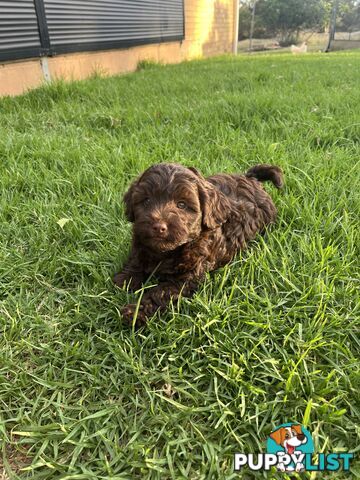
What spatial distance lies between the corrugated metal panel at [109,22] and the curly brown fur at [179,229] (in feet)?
20.6

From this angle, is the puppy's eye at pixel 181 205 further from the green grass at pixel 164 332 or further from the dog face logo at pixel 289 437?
the dog face logo at pixel 289 437

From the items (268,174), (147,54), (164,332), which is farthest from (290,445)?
(147,54)

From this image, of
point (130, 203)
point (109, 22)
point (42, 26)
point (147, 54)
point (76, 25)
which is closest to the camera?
point (130, 203)

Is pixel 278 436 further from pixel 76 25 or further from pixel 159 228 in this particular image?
pixel 76 25

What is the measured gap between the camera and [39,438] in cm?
171

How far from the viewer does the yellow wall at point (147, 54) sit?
22.1 ft

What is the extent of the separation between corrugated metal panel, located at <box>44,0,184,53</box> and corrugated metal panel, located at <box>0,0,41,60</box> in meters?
0.44

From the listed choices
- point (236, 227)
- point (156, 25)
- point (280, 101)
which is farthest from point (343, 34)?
point (236, 227)

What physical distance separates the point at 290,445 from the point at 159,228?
1.12m

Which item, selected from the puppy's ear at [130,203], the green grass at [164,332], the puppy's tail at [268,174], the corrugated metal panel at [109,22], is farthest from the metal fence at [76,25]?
the puppy's ear at [130,203]

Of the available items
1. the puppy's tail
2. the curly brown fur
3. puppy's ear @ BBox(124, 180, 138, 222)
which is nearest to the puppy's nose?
the curly brown fur

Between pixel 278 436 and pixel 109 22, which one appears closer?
pixel 278 436

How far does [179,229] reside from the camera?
2059mm

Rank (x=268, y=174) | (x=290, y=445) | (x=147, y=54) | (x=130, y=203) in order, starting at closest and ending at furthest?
(x=290, y=445) → (x=130, y=203) → (x=268, y=174) → (x=147, y=54)
